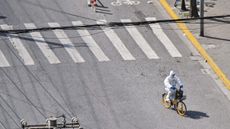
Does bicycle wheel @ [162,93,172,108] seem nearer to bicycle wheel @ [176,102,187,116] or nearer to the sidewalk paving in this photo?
bicycle wheel @ [176,102,187,116]

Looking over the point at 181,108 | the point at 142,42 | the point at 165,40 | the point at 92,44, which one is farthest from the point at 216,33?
the point at 181,108

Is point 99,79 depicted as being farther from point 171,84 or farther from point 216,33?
point 216,33

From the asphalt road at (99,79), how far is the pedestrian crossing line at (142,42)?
19 centimetres

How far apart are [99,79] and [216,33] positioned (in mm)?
7145

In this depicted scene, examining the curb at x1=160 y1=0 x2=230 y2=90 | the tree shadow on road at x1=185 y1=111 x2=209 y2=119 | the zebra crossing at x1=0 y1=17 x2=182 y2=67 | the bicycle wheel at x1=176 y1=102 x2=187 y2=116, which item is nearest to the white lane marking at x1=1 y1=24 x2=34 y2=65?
the zebra crossing at x1=0 y1=17 x2=182 y2=67

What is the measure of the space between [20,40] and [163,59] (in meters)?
6.80

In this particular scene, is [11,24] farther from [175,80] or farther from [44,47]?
[175,80]

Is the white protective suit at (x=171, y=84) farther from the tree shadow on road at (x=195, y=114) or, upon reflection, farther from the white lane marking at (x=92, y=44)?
the white lane marking at (x=92, y=44)

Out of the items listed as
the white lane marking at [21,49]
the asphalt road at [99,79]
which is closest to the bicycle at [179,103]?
the asphalt road at [99,79]

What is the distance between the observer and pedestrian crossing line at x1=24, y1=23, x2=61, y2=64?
105ft

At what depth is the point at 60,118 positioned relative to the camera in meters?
26.9

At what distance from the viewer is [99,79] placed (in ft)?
99.4

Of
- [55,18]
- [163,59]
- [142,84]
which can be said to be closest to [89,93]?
[142,84]

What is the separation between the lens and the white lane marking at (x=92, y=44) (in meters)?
32.2
